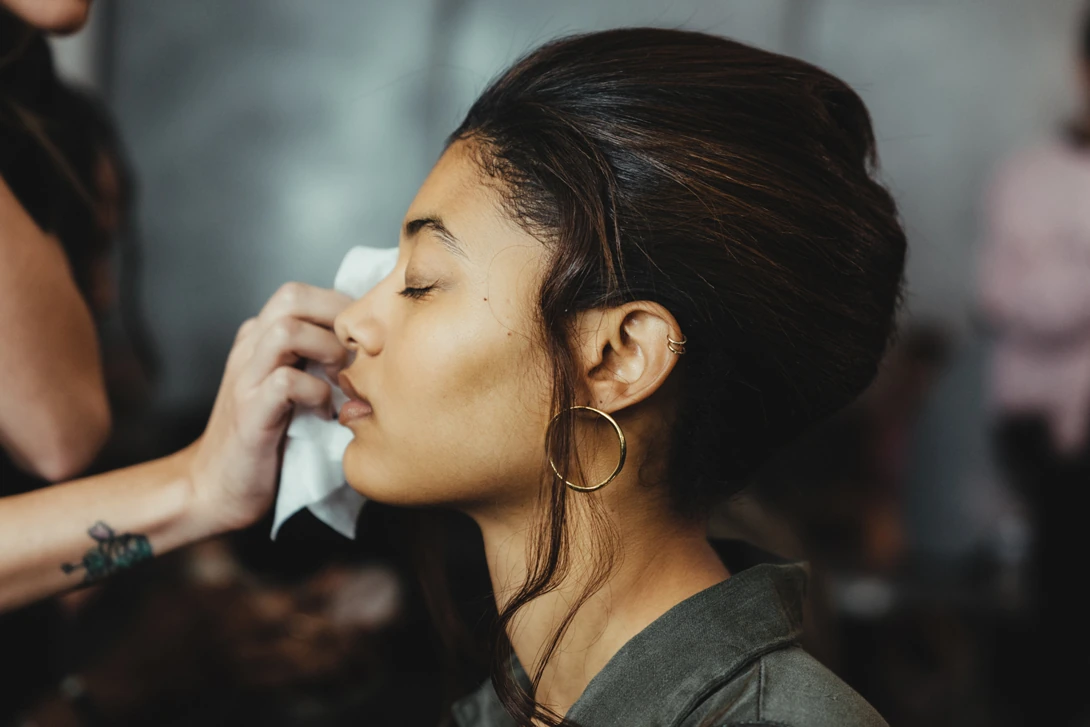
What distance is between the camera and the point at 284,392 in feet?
3.35

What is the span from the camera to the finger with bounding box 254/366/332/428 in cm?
Result: 102

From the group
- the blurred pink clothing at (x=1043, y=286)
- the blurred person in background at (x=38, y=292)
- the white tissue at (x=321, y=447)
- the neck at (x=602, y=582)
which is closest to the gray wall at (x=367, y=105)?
the blurred pink clothing at (x=1043, y=286)

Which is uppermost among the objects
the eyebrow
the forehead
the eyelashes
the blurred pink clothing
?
the forehead

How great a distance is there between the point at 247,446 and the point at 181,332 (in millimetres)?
3161

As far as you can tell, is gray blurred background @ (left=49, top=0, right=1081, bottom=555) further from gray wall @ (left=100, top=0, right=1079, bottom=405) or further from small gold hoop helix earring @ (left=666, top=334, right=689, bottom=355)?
small gold hoop helix earring @ (left=666, top=334, right=689, bottom=355)

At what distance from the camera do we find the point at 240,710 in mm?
2342

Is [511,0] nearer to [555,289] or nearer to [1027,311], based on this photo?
[1027,311]

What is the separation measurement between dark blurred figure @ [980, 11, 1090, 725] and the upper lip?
2.36m

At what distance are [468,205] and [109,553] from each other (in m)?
0.55

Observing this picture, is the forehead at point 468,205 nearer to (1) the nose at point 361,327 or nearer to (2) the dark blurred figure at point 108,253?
(1) the nose at point 361,327

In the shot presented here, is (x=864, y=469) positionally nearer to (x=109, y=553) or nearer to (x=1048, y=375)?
(x=1048, y=375)

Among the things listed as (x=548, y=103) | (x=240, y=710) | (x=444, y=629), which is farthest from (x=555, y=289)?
(x=240, y=710)

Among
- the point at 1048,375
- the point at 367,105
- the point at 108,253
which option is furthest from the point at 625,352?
the point at 367,105

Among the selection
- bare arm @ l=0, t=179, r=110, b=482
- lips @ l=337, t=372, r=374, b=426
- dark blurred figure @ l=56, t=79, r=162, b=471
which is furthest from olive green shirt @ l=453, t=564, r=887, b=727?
dark blurred figure @ l=56, t=79, r=162, b=471
